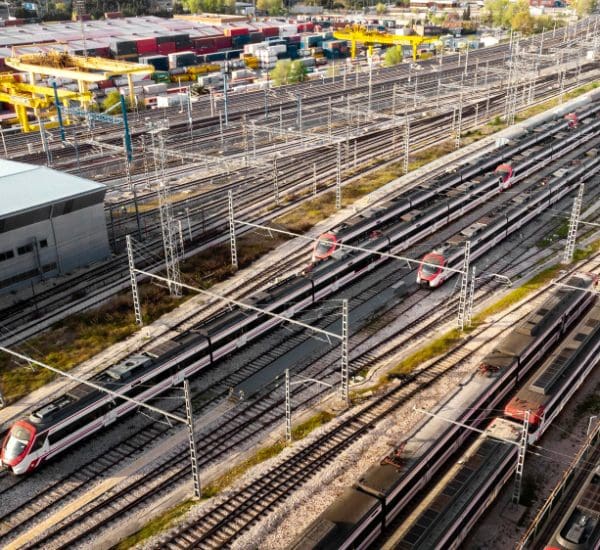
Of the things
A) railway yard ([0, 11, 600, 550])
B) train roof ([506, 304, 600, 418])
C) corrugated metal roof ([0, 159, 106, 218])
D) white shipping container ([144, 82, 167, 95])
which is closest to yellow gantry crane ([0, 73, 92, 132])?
railway yard ([0, 11, 600, 550])

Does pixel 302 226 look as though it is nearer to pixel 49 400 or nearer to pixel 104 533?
pixel 49 400

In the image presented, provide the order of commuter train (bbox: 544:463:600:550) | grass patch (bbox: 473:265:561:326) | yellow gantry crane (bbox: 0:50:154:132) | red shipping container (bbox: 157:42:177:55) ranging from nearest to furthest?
commuter train (bbox: 544:463:600:550), grass patch (bbox: 473:265:561:326), yellow gantry crane (bbox: 0:50:154:132), red shipping container (bbox: 157:42:177:55)

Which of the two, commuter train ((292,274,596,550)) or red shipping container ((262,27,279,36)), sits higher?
red shipping container ((262,27,279,36))

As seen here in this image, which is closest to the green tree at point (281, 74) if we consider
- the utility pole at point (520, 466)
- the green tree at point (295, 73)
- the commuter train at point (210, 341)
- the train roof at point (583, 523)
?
the green tree at point (295, 73)

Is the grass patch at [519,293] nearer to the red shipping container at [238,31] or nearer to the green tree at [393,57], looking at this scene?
the green tree at [393,57]

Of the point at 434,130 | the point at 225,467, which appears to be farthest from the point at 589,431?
the point at 434,130

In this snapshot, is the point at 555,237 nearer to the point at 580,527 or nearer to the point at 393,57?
the point at 580,527

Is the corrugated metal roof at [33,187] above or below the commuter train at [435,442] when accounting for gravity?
above

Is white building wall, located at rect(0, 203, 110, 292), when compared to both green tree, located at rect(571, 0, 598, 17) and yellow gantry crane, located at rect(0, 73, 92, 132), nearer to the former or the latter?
yellow gantry crane, located at rect(0, 73, 92, 132)

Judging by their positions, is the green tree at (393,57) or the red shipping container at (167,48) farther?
the red shipping container at (167,48)
